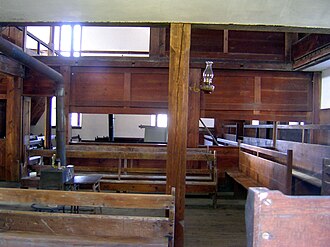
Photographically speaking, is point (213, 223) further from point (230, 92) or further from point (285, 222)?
point (285, 222)

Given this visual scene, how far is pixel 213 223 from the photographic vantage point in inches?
137

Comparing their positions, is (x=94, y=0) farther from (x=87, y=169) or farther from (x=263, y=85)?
(x=263, y=85)

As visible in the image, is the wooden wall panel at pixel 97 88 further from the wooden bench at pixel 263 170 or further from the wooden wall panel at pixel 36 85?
the wooden bench at pixel 263 170

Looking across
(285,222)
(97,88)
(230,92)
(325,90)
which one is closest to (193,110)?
(230,92)

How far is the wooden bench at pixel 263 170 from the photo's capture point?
3162 mm

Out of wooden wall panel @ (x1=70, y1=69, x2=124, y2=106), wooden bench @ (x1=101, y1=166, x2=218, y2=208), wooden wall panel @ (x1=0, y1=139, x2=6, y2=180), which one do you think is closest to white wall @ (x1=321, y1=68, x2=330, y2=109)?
wooden bench @ (x1=101, y1=166, x2=218, y2=208)

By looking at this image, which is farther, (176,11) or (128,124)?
(128,124)

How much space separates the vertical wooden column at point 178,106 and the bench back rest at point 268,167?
1.55 metres

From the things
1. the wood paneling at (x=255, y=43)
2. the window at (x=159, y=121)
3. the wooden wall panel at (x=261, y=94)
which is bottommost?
the window at (x=159, y=121)

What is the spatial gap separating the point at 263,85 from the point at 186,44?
333 cm

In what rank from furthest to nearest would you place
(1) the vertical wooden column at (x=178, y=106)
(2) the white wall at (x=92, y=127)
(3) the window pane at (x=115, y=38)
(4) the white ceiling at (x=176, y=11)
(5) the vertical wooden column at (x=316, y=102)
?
1. (2) the white wall at (x=92, y=127)
2. (3) the window pane at (x=115, y=38)
3. (5) the vertical wooden column at (x=316, y=102)
4. (1) the vertical wooden column at (x=178, y=106)
5. (4) the white ceiling at (x=176, y=11)

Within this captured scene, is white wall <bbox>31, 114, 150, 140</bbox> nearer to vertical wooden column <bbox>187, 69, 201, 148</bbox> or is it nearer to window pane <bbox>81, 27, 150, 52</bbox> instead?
window pane <bbox>81, 27, 150, 52</bbox>

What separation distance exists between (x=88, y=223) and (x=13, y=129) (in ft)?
13.6

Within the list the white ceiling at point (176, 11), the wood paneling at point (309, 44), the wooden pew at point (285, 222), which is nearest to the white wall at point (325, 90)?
the wood paneling at point (309, 44)
